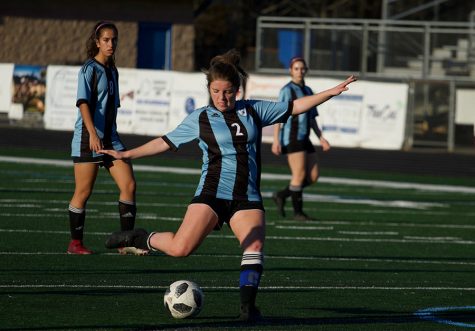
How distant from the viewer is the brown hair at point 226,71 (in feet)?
24.7

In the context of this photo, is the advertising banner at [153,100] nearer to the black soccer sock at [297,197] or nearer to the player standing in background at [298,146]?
the player standing in background at [298,146]

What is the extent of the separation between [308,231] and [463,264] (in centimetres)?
273

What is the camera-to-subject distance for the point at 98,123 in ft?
34.3

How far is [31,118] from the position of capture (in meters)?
29.7

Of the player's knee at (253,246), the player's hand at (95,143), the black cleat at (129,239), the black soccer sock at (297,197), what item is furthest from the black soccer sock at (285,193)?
the player's knee at (253,246)

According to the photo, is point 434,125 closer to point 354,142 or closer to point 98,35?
point 354,142

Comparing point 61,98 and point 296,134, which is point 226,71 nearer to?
point 296,134

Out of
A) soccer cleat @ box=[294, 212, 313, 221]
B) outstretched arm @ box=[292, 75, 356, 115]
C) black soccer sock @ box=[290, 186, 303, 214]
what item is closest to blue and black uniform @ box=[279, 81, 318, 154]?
black soccer sock @ box=[290, 186, 303, 214]

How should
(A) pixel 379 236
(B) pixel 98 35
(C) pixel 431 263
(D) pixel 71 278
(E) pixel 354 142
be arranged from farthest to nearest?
(E) pixel 354 142, (A) pixel 379 236, (C) pixel 431 263, (B) pixel 98 35, (D) pixel 71 278

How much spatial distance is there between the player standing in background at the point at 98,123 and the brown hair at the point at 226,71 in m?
2.75

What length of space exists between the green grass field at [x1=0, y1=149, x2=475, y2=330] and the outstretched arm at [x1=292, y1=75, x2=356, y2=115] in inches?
54.5

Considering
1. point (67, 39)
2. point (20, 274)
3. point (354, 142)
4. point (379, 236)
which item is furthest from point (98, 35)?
point (67, 39)

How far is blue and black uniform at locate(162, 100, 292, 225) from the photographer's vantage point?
771 cm

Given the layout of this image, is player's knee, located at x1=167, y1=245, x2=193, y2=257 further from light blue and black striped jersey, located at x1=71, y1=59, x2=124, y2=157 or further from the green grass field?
light blue and black striped jersey, located at x1=71, y1=59, x2=124, y2=157
